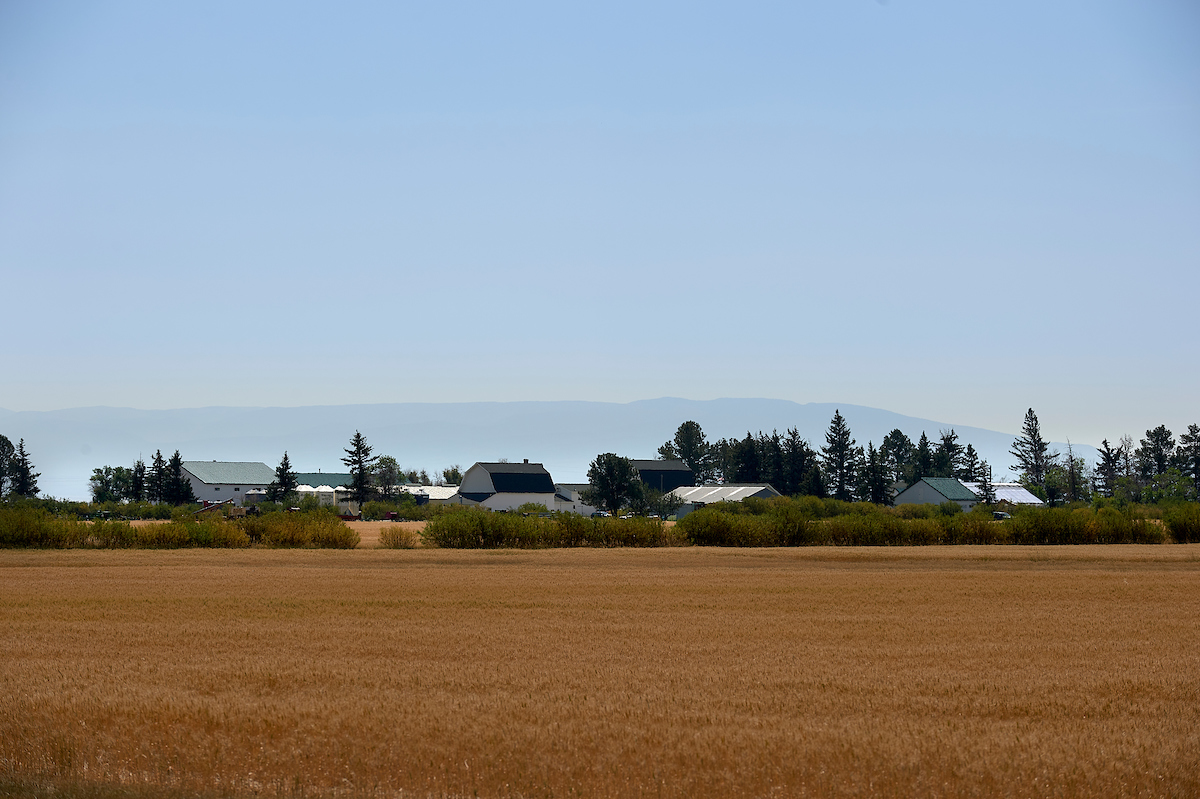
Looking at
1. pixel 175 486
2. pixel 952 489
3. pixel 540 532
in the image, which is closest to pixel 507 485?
pixel 175 486

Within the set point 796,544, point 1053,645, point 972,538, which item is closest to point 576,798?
point 1053,645

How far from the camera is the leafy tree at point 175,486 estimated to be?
109625mm

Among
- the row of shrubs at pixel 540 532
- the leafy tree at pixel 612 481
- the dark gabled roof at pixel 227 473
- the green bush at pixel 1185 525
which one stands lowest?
the green bush at pixel 1185 525

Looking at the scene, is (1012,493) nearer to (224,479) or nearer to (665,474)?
(665,474)

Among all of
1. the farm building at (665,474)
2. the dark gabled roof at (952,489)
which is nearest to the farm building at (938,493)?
the dark gabled roof at (952,489)

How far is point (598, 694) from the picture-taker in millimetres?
12023

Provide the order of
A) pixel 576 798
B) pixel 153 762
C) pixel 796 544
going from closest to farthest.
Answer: pixel 576 798 < pixel 153 762 < pixel 796 544

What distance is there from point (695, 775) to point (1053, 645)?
8.82 meters

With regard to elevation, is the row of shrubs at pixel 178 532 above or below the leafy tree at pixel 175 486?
below

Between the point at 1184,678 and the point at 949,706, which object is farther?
→ the point at 1184,678

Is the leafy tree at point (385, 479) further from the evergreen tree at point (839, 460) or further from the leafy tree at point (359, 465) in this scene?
the evergreen tree at point (839, 460)

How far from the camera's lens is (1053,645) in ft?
51.0

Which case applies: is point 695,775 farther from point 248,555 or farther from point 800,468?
point 800,468

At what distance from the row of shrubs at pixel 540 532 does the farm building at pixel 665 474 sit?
90.3 meters
